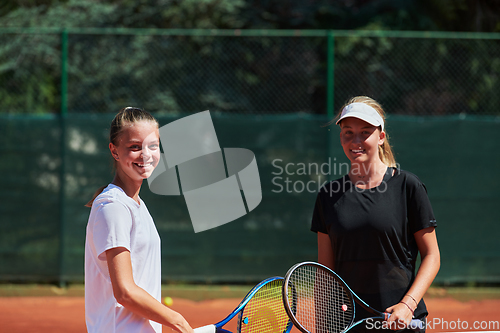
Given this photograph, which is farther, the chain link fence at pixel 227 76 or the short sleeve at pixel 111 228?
the chain link fence at pixel 227 76

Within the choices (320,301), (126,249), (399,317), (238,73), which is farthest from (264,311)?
(238,73)

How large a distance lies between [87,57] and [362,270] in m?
7.25

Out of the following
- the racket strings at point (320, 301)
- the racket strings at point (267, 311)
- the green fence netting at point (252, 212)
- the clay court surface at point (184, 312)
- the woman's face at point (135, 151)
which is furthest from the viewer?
the green fence netting at point (252, 212)

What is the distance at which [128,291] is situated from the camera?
1602 mm

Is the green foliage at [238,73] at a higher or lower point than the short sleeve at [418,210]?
higher

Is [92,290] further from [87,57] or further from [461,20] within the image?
[461,20]

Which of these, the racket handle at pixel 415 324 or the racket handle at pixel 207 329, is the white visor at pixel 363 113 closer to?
the racket handle at pixel 415 324

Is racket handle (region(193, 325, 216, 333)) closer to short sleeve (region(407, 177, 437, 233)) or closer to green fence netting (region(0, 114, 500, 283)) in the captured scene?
short sleeve (region(407, 177, 437, 233))

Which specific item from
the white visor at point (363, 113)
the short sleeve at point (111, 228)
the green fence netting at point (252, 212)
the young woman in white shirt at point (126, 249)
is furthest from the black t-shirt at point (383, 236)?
the green fence netting at point (252, 212)

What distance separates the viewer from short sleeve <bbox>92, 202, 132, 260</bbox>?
1613mm

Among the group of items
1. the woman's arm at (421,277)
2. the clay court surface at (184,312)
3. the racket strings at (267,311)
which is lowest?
the clay court surface at (184,312)

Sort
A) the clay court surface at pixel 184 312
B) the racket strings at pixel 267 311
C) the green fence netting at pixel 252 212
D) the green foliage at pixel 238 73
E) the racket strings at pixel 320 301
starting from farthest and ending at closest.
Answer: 1. the green foliage at pixel 238 73
2. the green fence netting at pixel 252 212
3. the clay court surface at pixel 184 312
4. the racket strings at pixel 267 311
5. the racket strings at pixel 320 301

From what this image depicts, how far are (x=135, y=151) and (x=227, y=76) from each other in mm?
6826

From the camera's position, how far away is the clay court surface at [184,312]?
4.95 metres
